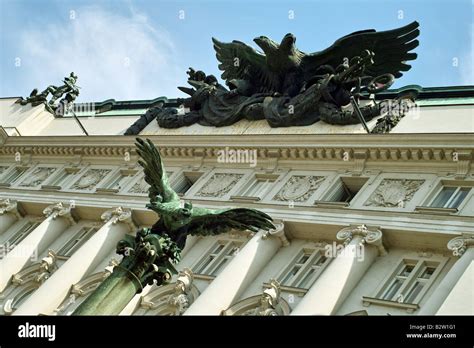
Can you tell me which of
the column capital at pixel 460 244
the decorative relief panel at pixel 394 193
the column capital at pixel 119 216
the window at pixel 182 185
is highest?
the decorative relief panel at pixel 394 193

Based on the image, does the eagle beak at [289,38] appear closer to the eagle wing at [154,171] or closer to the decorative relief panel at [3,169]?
the decorative relief panel at [3,169]

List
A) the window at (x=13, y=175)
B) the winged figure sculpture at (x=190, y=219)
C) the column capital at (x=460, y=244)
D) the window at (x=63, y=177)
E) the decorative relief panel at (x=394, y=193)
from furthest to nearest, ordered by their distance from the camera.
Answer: the window at (x=13, y=175) < the window at (x=63, y=177) < the decorative relief panel at (x=394, y=193) < the column capital at (x=460, y=244) < the winged figure sculpture at (x=190, y=219)

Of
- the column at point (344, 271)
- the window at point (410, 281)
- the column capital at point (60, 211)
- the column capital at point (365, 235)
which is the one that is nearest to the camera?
the column at point (344, 271)

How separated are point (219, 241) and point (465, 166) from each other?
8827 millimetres

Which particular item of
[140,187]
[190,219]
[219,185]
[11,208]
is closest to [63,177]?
[11,208]

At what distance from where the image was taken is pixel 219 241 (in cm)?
2644

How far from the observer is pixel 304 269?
2359cm

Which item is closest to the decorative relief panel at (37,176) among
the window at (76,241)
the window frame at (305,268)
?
the window at (76,241)

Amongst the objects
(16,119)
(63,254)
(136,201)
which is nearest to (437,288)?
(136,201)

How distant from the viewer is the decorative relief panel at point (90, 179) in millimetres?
32750

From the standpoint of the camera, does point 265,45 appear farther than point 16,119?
No

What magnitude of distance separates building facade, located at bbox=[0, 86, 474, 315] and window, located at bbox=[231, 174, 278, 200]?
0.06 meters

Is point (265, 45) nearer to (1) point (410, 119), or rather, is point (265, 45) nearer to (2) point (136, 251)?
(1) point (410, 119)

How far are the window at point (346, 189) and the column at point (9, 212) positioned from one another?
14.8 meters
